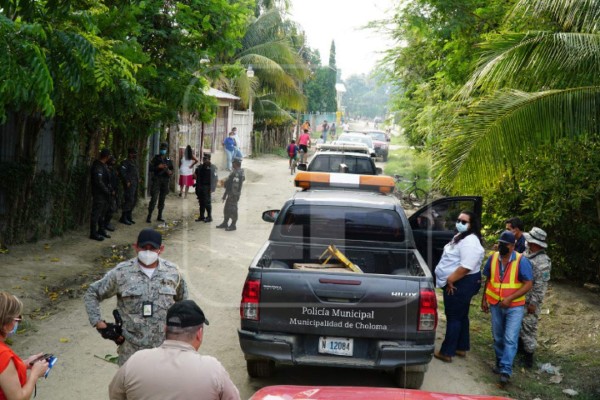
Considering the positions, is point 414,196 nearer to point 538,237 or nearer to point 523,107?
point 523,107

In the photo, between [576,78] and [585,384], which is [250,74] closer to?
[576,78]

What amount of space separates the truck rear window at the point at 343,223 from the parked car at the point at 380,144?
93.3ft

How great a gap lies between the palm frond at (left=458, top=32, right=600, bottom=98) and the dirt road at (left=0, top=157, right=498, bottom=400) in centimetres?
374

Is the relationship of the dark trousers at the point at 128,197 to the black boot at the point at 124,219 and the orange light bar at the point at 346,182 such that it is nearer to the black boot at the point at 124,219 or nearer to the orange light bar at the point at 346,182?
the black boot at the point at 124,219

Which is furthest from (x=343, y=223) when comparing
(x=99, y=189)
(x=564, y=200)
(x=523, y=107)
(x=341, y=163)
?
(x=341, y=163)

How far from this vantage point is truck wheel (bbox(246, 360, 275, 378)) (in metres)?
6.94

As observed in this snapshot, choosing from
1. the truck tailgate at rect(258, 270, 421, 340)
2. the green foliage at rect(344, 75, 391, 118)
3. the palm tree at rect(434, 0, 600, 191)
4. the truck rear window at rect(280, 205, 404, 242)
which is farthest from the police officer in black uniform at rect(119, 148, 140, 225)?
the green foliage at rect(344, 75, 391, 118)

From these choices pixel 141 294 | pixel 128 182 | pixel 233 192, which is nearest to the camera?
pixel 141 294

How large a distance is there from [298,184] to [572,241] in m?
4.60

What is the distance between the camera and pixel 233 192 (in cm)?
1531

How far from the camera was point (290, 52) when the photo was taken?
110ft

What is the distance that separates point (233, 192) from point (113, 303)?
5993 mm

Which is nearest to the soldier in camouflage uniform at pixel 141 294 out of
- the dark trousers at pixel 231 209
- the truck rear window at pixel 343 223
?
the truck rear window at pixel 343 223

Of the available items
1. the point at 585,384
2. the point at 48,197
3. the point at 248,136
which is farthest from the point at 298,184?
the point at 248,136
